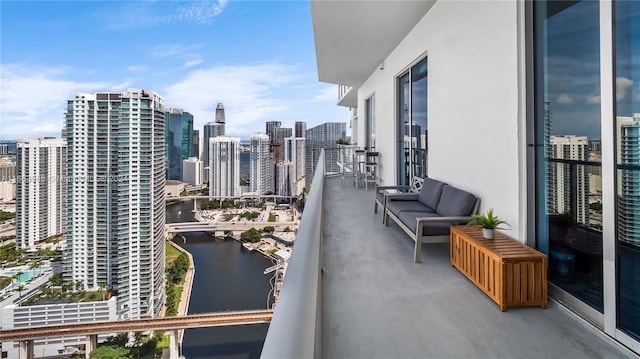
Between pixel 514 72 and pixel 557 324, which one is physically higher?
pixel 514 72

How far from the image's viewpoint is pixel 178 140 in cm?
2608

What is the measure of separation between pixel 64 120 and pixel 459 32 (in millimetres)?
17314

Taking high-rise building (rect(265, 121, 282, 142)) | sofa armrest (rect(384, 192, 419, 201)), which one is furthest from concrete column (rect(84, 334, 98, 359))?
high-rise building (rect(265, 121, 282, 142))

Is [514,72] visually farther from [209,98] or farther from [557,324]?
[209,98]

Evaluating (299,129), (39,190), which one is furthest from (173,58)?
(39,190)

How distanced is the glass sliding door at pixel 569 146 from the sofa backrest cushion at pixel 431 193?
136 cm

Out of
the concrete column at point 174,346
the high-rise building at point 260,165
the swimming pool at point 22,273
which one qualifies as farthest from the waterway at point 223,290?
the swimming pool at point 22,273

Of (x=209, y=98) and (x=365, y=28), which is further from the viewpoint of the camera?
(x=209, y=98)

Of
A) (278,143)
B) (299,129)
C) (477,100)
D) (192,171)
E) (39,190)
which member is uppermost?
(299,129)

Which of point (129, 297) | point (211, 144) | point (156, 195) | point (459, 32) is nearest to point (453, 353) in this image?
point (459, 32)

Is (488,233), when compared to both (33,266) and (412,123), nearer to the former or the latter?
(412,123)

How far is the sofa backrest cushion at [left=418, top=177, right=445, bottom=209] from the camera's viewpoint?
390 centimetres

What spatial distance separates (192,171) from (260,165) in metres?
6.27

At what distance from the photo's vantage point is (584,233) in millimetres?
2098
